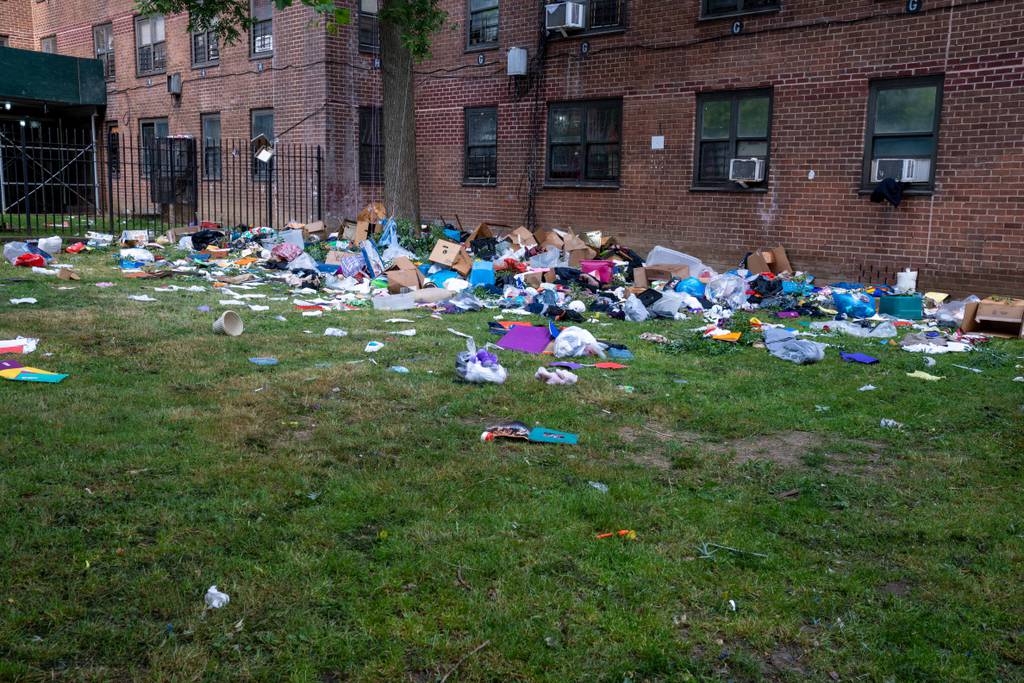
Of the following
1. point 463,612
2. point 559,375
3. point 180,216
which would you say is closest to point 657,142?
point 559,375

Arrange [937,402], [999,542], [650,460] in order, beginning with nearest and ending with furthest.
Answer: [999,542], [650,460], [937,402]

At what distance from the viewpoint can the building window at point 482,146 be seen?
16.2 meters

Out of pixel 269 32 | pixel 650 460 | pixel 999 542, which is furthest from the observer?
pixel 269 32

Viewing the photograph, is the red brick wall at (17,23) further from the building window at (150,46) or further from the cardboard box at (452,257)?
the cardboard box at (452,257)

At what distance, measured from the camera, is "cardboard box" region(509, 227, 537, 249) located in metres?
14.2

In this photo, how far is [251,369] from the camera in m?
6.21

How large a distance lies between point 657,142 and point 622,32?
203cm

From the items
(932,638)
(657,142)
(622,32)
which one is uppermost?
(622,32)

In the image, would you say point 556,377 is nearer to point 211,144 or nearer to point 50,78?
point 211,144

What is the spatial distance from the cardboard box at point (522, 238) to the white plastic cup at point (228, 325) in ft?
23.5

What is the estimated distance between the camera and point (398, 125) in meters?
14.5

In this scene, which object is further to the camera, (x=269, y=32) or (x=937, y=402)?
(x=269, y=32)

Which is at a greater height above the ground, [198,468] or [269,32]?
[269,32]

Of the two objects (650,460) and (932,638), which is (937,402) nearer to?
(650,460)
